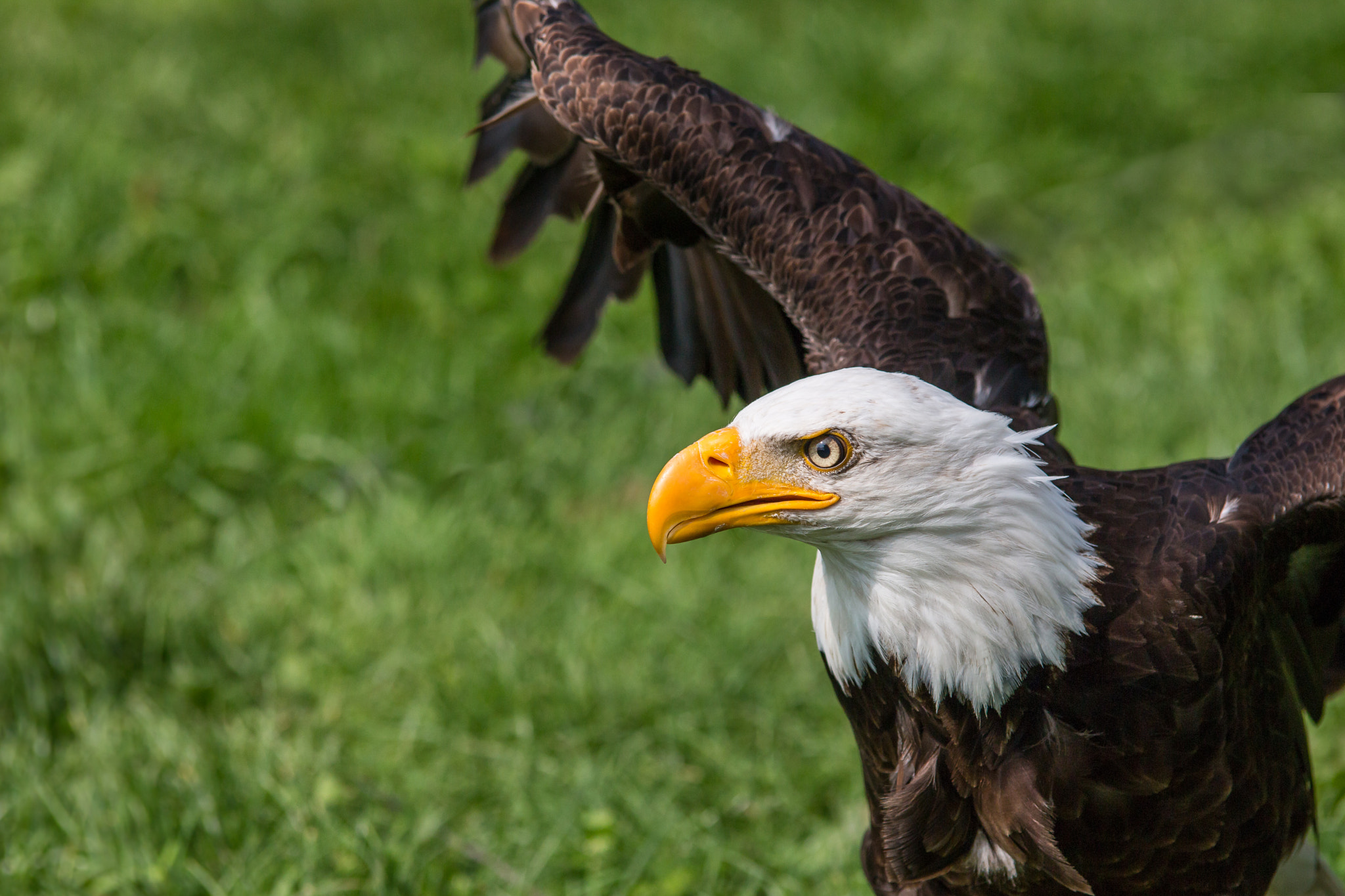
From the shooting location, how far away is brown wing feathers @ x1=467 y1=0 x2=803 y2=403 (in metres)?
3.86

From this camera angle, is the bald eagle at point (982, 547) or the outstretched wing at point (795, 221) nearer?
the bald eagle at point (982, 547)

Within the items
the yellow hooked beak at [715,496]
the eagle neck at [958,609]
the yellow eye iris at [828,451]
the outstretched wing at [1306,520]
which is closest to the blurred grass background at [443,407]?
the outstretched wing at [1306,520]

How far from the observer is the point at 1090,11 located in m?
8.36

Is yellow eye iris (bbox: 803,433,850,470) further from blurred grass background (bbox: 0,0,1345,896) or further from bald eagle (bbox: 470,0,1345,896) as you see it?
blurred grass background (bbox: 0,0,1345,896)

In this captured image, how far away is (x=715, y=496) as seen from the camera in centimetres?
242

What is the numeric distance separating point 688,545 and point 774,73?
367cm

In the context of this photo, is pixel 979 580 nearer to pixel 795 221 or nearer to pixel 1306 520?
pixel 1306 520

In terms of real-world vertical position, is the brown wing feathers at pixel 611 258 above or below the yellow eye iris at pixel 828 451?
above

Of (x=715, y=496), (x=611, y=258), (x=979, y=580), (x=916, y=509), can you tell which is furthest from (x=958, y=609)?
(x=611, y=258)

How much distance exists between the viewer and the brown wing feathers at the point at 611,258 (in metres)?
3.86

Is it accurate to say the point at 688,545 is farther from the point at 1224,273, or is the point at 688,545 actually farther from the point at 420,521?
the point at 1224,273

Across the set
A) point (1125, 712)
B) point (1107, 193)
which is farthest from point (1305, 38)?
point (1125, 712)

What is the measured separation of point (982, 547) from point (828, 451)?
312 millimetres

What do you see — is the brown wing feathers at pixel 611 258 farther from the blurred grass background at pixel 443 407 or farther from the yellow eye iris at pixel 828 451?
the yellow eye iris at pixel 828 451
